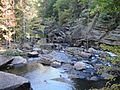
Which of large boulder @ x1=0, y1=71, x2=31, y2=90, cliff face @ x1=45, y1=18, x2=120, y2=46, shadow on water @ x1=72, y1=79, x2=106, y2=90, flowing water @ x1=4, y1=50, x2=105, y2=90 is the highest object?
cliff face @ x1=45, y1=18, x2=120, y2=46

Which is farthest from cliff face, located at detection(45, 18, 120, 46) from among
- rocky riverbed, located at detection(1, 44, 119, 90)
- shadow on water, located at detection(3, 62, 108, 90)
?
shadow on water, located at detection(3, 62, 108, 90)


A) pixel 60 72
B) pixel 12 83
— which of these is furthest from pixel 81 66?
pixel 12 83

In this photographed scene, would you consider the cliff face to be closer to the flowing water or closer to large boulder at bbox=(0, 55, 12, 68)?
the flowing water

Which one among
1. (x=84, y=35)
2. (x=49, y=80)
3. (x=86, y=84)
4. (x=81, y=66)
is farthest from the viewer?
(x=84, y=35)

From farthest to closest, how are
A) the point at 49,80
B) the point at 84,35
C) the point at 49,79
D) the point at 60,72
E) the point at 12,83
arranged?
the point at 84,35 < the point at 60,72 < the point at 49,79 < the point at 49,80 < the point at 12,83

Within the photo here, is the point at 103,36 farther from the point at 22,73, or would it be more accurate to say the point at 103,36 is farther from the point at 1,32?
the point at 22,73

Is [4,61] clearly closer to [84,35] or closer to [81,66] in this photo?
[81,66]

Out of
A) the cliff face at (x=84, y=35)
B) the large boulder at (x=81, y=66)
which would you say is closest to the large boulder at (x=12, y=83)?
the large boulder at (x=81, y=66)

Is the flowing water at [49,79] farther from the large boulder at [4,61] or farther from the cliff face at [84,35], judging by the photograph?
the cliff face at [84,35]

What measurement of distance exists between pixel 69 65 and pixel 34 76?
17.4 ft

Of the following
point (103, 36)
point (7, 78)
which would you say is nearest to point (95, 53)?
point (103, 36)

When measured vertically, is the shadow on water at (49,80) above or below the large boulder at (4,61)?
below

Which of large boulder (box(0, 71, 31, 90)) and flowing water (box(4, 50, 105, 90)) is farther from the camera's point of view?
flowing water (box(4, 50, 105, 90))

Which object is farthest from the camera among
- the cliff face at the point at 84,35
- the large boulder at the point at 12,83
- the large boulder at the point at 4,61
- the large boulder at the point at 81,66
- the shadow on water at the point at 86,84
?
the cliff face at the point at 84,35
